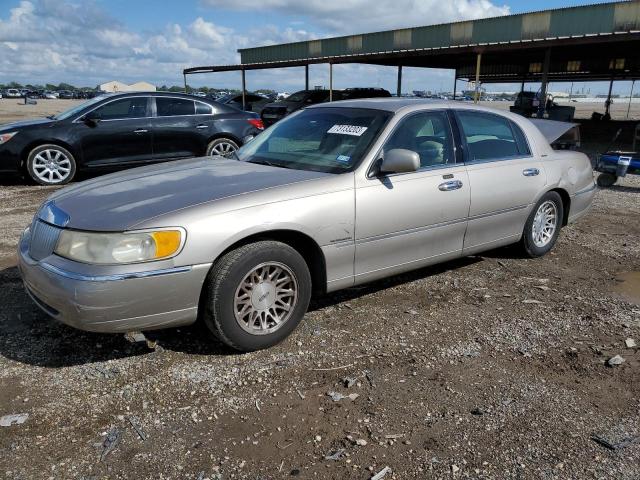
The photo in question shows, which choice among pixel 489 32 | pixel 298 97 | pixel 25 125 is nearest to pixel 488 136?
pixel 25 125

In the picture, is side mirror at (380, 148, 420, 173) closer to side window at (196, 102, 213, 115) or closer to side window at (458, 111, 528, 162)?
side window at (458, 111, 528, 162)

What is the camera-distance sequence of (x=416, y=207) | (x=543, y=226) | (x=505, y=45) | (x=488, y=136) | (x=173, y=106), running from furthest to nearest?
1. (x=505, y=45)
2. (x=173, y=106)
3. (x=543, y=226)
4. (x=488, y=136)
5. (x=416, y=207)

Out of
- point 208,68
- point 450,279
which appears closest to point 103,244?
point 450,279

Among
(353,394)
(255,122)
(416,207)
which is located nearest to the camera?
(353,394)

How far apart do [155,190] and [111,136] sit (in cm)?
619

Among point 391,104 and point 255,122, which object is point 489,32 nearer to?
point 255,122

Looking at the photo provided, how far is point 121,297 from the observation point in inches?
115

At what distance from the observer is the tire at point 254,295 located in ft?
10.5

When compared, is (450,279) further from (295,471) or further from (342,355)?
(295,471)

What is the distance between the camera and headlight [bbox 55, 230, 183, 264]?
2957 millimetres

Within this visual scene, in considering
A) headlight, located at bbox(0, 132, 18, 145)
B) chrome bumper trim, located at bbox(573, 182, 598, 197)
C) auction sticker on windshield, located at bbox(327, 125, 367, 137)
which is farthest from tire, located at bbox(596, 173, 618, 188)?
headlight, located at bbox(0, 132, 18, 145)

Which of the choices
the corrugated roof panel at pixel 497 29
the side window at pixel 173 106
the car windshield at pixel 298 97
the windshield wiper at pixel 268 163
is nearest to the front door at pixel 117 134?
the side window at pixel 173 106

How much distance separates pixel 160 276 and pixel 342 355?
1.28 m

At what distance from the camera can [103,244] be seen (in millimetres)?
2979
